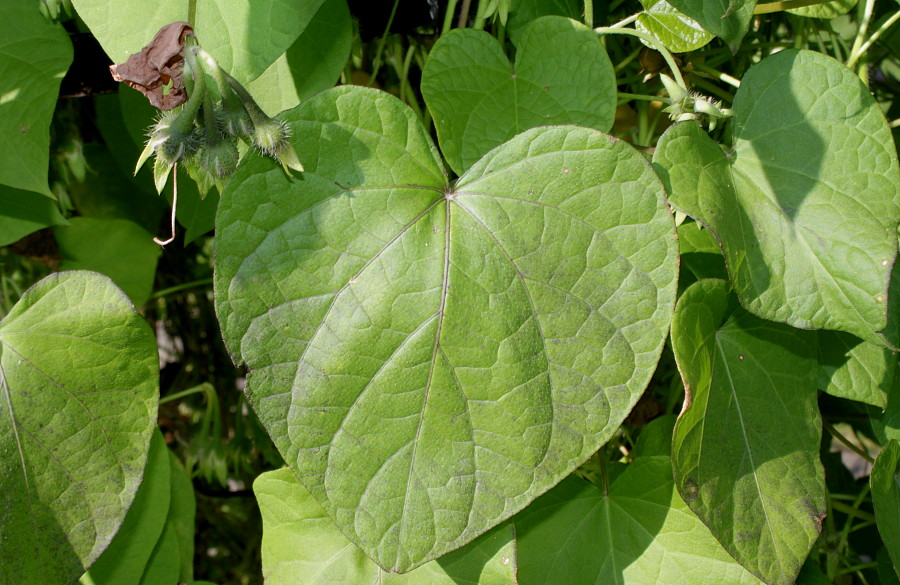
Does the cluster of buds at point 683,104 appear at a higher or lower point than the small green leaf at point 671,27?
lower

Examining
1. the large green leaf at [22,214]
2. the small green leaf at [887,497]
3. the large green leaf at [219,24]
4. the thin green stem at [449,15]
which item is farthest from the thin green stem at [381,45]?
the small green leaf at [887,497]

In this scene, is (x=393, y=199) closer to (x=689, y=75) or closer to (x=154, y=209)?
(x=689, y=75)

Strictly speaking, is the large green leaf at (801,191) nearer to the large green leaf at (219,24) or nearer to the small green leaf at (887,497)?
the small green leaf at (887,497)

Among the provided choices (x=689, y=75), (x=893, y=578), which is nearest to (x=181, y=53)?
(x=689, y=75)

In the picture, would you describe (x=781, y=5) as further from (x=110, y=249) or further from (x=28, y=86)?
(x=110, y=249)

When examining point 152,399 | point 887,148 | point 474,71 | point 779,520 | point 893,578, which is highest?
point 474,71

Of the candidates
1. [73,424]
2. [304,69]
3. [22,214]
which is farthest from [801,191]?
[22,214]
